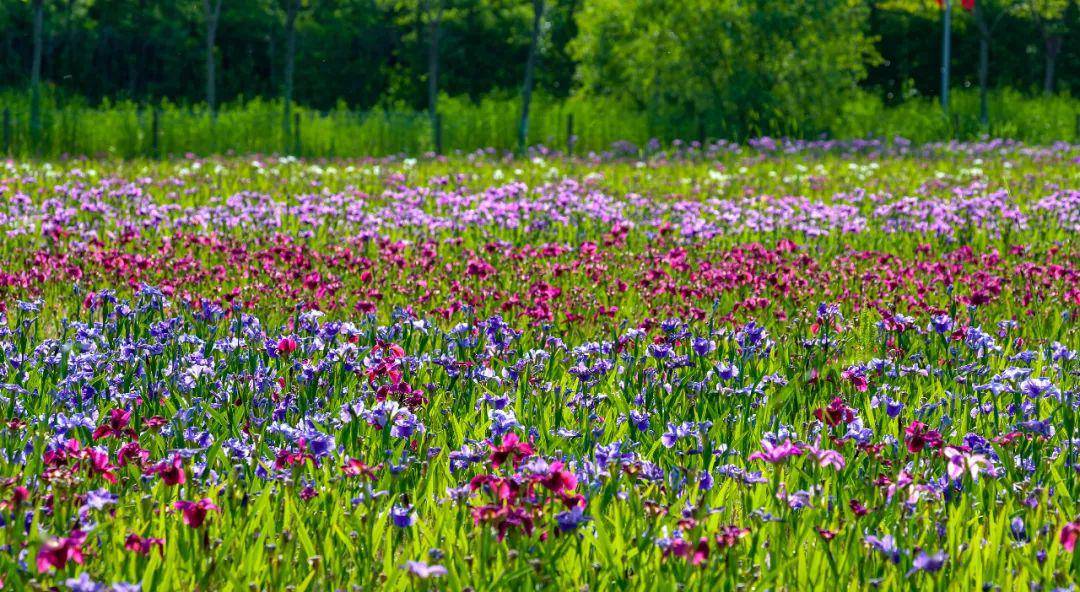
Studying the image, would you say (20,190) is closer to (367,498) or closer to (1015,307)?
(1015,307)

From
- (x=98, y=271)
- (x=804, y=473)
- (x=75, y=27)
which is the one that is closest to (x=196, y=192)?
(x=98, y=271)

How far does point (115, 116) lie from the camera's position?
24125 mm

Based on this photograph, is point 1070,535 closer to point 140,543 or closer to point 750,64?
point 140,543

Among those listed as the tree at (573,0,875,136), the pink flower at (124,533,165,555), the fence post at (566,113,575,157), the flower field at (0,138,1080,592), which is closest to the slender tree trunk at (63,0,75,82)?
the fence post at (566,113,575,157)

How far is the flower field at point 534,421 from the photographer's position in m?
3.16

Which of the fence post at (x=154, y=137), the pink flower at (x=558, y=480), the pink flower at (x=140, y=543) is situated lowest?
the pink flower at (x=140, y=543)

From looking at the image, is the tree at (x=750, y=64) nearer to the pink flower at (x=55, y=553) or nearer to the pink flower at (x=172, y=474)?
the pink flower at (x=172, y=474)

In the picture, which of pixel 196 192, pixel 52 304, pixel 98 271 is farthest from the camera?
pixel 196 192

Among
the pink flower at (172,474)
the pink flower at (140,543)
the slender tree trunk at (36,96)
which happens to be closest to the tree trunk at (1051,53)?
the slender tree trunk at (36,96)

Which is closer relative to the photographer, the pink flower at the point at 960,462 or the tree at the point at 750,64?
the pink flower at the point at 960,462

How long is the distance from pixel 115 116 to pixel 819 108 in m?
16.0

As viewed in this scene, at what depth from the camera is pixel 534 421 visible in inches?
182

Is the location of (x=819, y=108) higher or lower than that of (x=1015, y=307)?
higher

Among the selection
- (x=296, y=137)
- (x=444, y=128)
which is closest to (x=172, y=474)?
(x=296, y=137)
